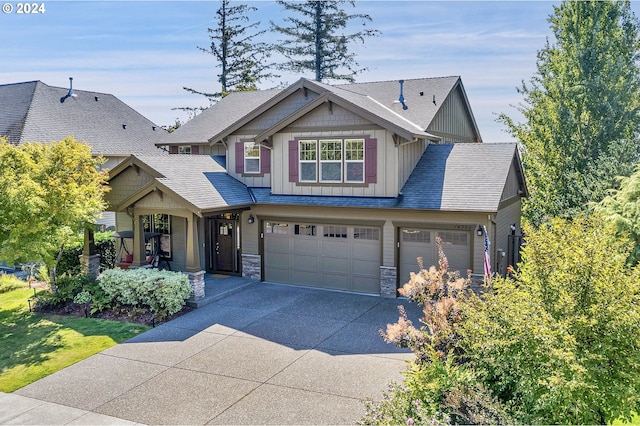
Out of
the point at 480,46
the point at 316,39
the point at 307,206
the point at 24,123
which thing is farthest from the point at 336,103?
the point at 316,39

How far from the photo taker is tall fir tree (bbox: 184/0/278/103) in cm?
3838

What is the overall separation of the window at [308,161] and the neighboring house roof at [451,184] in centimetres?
65

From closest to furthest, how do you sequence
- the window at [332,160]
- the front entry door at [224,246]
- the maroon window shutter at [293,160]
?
the window at [332,160] < the maroon window shutter at [293,160] < the front entry door at [224,246]

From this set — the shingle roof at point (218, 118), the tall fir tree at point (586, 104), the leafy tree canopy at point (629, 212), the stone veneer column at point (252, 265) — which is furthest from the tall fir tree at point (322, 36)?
the leafy tree canopy at point (629, 212)

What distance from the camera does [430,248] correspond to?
47.6 feet

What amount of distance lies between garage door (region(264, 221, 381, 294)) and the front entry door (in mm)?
1604

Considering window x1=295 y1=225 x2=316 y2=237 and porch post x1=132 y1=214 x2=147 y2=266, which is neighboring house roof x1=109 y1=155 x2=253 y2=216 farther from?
window x1=295 y1=225 x2=316 y2=237

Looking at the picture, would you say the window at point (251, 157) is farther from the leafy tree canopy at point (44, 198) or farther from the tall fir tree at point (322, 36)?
the tall fir tree at point (322, 36)

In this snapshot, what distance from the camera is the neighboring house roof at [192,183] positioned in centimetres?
1447

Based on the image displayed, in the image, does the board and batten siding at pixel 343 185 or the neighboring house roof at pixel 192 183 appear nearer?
the neighboring house roof at pixel 192 183

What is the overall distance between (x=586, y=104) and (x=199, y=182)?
1485 centimetres

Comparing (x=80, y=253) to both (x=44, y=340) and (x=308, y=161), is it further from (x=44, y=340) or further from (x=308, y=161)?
(x=308, y=161)

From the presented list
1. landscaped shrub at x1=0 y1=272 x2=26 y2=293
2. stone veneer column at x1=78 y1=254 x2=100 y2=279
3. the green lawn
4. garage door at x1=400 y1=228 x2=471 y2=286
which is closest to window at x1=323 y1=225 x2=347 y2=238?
garage door at x1=400 y1=228 x2=471 y2=286

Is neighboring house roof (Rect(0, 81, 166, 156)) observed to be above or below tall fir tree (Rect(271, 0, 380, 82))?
below
